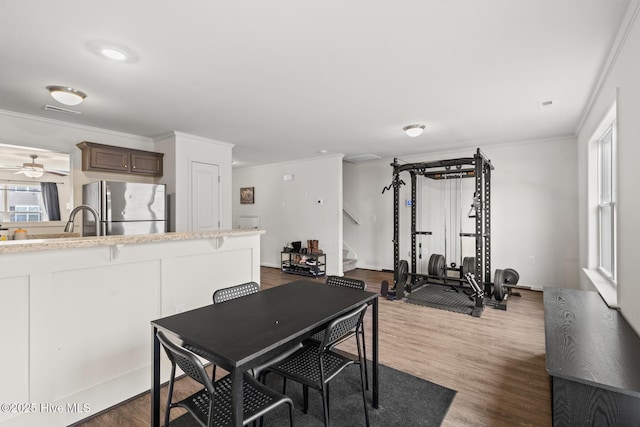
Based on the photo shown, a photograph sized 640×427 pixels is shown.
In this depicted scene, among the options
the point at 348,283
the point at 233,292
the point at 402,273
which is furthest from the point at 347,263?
the point at 233,292

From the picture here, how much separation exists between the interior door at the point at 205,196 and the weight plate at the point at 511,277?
4.77m

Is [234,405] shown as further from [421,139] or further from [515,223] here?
[515,223]

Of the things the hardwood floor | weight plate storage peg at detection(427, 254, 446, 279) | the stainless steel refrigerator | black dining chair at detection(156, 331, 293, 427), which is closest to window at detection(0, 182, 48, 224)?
the stainless steel refrigerator

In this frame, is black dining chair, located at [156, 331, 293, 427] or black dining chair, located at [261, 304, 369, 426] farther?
black dining chair, located at [261, 304, 369, 426]

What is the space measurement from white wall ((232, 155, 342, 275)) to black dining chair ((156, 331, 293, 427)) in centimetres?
485

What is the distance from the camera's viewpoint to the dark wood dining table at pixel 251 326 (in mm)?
1323

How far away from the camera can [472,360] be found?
2.85 m

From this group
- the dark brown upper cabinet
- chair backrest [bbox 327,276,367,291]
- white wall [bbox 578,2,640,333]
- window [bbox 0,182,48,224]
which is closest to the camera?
white wall [bbox 578,2,640,333]

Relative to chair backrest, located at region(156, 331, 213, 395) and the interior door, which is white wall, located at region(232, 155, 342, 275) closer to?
the interior door

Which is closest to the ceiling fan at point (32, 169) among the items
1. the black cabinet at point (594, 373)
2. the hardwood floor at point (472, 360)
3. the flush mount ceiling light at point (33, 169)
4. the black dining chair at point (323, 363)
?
the flush mount ceiling light at point (33, 169)

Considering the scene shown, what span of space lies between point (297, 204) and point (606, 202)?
16.9 feet

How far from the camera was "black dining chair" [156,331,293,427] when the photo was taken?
1274mm

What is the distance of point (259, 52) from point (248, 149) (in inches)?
141

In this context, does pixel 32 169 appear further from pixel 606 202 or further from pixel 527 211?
pixel 527 211
